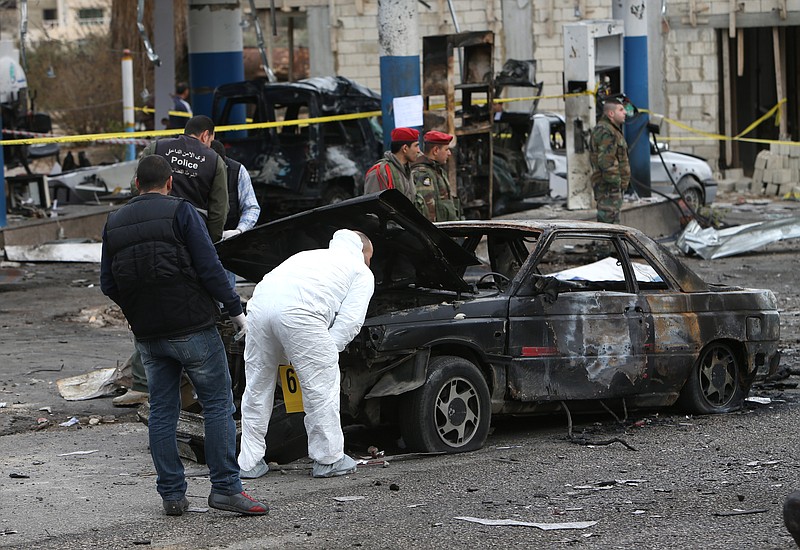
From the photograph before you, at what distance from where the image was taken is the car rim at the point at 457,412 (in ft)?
25.4

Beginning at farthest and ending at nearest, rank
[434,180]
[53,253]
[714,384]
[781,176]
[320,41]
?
[320,41] → [781,176] → [53,253] → [434,180] → [714,384]

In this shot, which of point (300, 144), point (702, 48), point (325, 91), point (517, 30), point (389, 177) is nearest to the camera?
point (389, 177)

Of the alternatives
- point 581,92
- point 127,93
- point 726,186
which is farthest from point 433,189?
point 726,186

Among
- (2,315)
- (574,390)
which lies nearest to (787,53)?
(2,315)

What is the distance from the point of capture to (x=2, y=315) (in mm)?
13586

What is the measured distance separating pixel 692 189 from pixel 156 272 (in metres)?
17.4

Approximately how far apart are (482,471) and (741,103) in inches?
1025

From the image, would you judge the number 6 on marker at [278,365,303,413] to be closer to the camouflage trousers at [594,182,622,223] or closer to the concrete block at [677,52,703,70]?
the camouflage trousers at [594,182,622,223]

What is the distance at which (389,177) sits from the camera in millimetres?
10531

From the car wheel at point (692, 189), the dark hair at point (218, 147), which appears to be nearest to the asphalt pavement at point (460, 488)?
the dark hair at point (218, 147)

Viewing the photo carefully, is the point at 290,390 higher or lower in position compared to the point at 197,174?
lower

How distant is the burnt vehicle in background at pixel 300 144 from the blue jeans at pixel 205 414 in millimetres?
12374

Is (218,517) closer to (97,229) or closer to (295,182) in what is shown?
(295,182)

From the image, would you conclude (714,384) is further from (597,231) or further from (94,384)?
(94,384)
